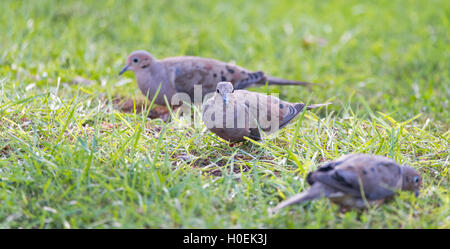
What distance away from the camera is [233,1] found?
28.2 feet

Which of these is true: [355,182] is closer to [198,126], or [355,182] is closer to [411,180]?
[411,180]

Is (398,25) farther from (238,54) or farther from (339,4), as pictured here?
(238,54)

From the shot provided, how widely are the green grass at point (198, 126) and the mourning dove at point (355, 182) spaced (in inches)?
3.3

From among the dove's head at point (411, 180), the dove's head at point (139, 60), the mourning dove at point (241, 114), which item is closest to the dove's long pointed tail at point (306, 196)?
the dove's head at point (411, 180)

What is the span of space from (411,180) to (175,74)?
2579 millimetres

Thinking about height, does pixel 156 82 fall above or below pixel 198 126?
above

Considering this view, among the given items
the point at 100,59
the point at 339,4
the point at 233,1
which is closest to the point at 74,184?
the point at 100,59

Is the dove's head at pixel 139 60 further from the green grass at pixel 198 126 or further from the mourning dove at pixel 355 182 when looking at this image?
the mourning dove at pixel 355 182

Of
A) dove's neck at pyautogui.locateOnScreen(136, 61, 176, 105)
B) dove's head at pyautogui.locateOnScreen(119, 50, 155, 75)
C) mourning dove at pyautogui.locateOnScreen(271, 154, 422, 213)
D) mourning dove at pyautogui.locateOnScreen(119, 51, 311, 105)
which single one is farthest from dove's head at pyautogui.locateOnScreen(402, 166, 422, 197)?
dove's head at pyautogui.locateOnScreen(119, 50, 155, 75)

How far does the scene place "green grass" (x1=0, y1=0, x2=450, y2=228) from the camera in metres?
2.92

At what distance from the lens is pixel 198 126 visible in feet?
13.8

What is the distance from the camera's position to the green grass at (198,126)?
115 inches

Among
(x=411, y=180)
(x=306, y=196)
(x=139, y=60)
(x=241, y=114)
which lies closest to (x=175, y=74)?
(x=139, y=60)
